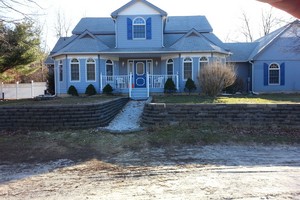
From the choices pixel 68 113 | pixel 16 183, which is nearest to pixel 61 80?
pixel 68 113

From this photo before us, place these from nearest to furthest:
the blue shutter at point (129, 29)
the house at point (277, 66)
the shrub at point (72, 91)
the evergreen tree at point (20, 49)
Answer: the shrub at point (72, 91)
the blue shutter at point (129, 29)
the evergreen tree at point (20, 49)
the house at point (277, 66)

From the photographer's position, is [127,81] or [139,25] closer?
[127,81]

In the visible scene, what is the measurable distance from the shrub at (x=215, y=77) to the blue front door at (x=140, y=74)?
20.1ft

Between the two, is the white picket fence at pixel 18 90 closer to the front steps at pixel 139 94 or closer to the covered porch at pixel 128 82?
the covered porch at pixel 128 82

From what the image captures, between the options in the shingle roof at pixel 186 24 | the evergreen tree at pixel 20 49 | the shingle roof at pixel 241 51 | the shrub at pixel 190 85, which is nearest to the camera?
the shrub at pixel 190 85

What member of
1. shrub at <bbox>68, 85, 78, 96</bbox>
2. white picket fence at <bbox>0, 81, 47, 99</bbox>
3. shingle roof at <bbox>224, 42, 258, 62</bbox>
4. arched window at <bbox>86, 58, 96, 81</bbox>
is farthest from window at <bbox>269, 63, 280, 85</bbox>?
white picket fence at <bbox>0, 81, 47, 99</bbox>

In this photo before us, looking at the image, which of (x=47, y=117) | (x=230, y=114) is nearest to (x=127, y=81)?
(x=47, y=117)

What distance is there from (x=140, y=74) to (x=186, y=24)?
20.9 ft

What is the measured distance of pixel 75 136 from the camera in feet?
35.0

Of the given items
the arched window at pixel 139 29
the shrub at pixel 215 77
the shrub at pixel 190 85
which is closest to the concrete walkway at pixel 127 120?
the shrub at pixel 215 77

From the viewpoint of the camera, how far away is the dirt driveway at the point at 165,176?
5363mm

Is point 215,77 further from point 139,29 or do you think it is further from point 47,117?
point 47,117

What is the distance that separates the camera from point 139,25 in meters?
22.9

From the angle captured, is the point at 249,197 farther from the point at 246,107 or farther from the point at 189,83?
the point at 189,83
